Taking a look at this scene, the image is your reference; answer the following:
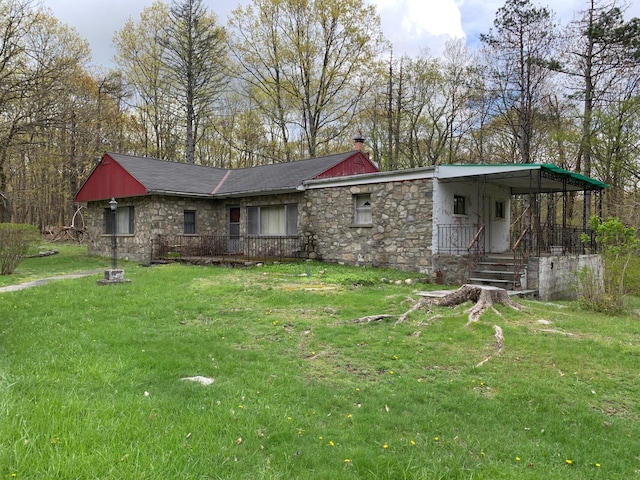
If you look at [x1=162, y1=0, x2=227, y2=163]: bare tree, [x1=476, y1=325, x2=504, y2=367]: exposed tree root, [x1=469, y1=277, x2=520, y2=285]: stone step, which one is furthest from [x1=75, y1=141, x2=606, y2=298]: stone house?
[x1=162, y1=0, x2=227, y2=163]: bare tree

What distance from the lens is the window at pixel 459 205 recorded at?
42.8 ft

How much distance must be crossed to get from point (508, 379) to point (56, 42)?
2665 cm

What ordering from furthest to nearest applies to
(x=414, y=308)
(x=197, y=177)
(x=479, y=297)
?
(x=197, y=177) < (x=479, y=297) < (x=414, y=308)

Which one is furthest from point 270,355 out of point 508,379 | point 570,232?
point 570,232

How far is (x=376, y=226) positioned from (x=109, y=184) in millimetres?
12085

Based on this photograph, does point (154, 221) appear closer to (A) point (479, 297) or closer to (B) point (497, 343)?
(A) point (479, 297)

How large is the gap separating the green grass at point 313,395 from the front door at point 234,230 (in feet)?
34.2

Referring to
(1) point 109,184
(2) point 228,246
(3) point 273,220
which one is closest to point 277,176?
(3) point 273,220

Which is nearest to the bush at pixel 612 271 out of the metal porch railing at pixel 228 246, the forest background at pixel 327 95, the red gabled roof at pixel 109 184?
the metal porch railing at pixel 228 246

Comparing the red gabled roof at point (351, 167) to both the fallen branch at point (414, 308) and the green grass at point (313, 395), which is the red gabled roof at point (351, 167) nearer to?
the fallen branch at point (414, 308)

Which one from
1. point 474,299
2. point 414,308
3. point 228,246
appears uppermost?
point 228,246

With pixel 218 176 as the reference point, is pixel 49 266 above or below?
below

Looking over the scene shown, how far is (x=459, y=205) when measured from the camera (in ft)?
43.7

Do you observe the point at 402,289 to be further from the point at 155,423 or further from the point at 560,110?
the point at 560,110
